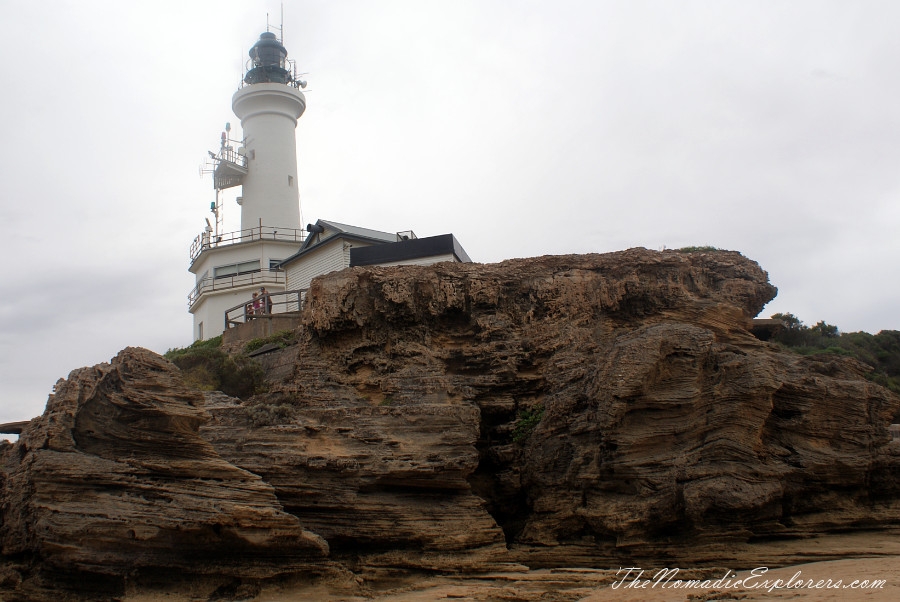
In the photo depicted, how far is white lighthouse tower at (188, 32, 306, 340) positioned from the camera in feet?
112

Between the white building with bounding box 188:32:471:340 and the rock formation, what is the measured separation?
46.4ft

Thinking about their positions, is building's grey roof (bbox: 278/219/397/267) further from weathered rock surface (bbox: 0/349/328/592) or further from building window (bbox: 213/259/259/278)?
weathered rock surface (bbox: 0/349/328/592)

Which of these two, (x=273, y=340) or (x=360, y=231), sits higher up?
(x=360, y=231)

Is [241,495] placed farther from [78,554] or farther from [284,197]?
[284,197]

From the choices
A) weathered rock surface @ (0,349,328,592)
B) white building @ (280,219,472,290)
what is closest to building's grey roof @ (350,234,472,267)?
white building @ (280,219,472,290)

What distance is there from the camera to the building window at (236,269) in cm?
3497

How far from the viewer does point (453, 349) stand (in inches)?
674

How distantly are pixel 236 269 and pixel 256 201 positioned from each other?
3.50 metres

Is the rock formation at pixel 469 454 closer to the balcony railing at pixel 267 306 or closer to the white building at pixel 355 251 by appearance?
the white building at pixel 355 251

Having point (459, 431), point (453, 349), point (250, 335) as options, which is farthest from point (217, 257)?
point (459, 431)

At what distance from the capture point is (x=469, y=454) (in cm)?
1434

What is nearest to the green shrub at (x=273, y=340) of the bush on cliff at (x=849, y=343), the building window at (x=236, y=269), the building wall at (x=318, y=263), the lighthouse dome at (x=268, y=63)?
the building wall at (x=318, y=263)

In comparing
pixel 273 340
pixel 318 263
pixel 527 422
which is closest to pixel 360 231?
pixel 318 263

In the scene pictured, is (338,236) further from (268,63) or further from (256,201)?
(268,63)
